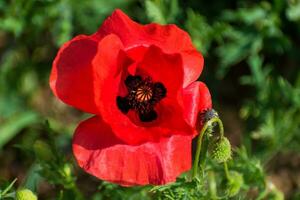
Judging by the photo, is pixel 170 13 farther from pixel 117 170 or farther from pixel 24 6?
pixel 117 170

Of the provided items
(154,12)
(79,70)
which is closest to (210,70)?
(154,12)

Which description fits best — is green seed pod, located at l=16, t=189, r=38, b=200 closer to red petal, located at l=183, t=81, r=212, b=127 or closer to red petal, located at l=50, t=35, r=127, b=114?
red petal, located at l=50, t=35, r=127, b=114

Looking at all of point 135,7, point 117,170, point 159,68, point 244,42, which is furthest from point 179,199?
point 135,7

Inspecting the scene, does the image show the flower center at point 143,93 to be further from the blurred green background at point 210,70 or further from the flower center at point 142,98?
the blurred green background at point 210,70

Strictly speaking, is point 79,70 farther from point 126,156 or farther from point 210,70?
point 210,70

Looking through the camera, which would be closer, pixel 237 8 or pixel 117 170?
pixel 117 170

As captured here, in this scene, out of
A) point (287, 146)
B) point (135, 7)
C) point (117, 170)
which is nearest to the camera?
point (117, 170)
